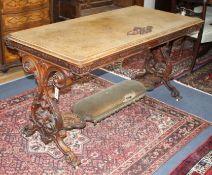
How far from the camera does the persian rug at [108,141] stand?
2293 millimetres

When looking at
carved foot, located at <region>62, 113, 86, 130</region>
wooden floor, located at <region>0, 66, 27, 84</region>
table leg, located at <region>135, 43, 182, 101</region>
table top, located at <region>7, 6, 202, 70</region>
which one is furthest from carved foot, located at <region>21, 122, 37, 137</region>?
table leg, located at <region>135, 43, 182, 101</region>

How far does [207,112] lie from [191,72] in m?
0.89

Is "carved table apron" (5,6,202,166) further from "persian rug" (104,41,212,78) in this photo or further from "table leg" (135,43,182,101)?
"persian rug" (104,41,212,78)

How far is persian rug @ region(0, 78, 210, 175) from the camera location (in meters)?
2.29

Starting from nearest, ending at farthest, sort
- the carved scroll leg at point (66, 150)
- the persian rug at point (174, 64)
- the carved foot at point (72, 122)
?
the carved scroll leg at point (66, 150) < the carved foot at point (72, 122) < the persian rug at point (174, 64)

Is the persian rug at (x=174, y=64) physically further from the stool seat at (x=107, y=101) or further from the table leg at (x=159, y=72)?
the stool seat at (x=107, y=101)

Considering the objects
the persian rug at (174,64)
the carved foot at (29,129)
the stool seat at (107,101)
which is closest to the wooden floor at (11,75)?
the persian rug at (174,64)

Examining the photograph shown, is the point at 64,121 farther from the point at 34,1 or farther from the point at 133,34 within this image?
the point at 34,1

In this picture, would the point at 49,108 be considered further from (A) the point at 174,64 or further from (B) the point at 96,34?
(A) the point at 174,64

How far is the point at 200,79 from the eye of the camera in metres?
3.70

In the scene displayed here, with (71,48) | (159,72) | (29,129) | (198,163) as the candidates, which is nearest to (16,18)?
(29,129)

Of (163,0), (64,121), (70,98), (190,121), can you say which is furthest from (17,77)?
(163,0)

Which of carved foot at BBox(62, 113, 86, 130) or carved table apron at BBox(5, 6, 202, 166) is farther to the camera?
carved foot at BBox(62, 113, 86, 130)

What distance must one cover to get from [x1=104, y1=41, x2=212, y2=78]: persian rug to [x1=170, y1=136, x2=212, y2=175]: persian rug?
1340 mm
